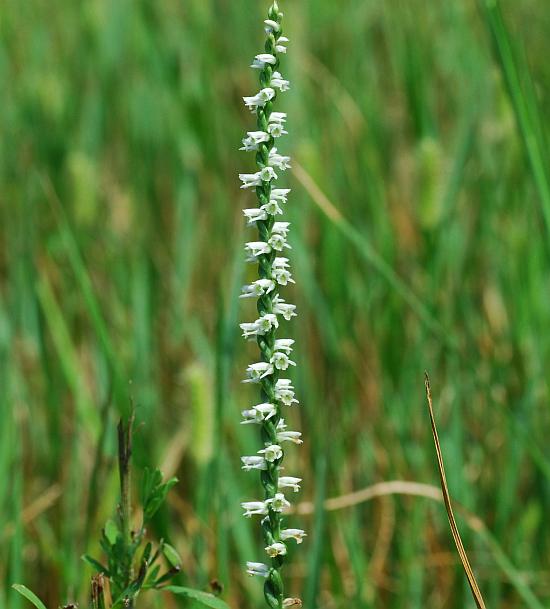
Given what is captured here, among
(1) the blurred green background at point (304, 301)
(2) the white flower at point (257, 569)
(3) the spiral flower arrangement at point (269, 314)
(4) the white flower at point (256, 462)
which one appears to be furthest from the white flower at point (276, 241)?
(1) the blurred green background at point (304, 301)

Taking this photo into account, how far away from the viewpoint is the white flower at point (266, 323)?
90 centimetres

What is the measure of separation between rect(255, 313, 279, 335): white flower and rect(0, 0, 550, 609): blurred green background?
59 cm

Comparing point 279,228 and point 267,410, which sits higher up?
point 279,228

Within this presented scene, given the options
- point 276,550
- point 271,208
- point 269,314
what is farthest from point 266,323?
point 276,550

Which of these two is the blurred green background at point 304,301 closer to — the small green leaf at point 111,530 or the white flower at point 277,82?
the small green leaf at point 111,530

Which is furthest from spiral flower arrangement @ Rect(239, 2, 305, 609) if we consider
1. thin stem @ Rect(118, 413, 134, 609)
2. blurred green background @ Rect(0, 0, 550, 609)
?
blurred green background @ Rect(0, 0, 550, 609)

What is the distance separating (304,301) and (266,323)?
1.75 meters

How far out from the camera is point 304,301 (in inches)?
104

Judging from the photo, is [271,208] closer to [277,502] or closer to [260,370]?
[260,370]

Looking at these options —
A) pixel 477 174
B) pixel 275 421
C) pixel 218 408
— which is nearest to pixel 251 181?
pixel 275 421

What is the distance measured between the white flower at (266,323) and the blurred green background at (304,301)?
0.59m

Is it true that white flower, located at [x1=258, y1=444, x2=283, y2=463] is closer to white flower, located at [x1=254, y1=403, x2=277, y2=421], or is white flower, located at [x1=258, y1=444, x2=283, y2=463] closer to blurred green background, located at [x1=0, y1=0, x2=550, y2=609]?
white flower, located at [x1=254, y1=403, x2=277, y2=421]

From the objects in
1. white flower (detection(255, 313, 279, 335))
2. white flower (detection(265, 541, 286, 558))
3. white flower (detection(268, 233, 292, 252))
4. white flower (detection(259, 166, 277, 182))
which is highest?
white flower (detection(259, 166, 277, 182))

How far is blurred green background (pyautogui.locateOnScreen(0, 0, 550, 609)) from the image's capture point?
1810mm
